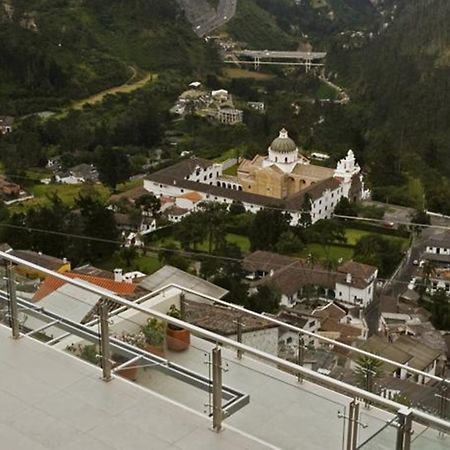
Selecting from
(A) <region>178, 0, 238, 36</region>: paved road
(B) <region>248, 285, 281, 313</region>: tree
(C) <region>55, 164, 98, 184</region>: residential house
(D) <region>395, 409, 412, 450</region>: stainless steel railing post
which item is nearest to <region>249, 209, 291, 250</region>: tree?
(B) <region>248, 285, 281, 313</region>: tree

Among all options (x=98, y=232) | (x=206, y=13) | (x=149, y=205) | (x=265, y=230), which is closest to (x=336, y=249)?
(x=265, y=230)

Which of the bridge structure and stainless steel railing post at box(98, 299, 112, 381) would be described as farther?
the bridge structure

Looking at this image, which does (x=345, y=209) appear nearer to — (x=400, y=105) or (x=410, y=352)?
(x=410, y=352)

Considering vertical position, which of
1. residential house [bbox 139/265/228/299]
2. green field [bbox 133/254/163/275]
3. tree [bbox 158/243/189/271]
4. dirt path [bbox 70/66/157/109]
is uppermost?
dirt path [bbox 70/66/157/109]

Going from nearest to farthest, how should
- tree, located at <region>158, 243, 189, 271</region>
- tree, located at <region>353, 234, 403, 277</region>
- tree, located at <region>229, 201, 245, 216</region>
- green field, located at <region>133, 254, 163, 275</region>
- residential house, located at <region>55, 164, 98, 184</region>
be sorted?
tree, located at <region>158, 243, 189, 271</region> → green field, located at <region>133, 254, 163, 275</region> → tree, located at <region>353, 234, 403, 277</region> → tree, located at <region>229, 201, 245, 216</region> → residential house, located at <region>55, 164, 98, 184</region>

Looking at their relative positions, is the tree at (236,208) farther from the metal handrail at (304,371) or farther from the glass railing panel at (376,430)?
the glass railing panel at (376,430)

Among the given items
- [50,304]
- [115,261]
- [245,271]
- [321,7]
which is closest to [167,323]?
[50,304]

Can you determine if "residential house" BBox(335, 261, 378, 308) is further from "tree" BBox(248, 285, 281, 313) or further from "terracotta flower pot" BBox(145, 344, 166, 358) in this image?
"terracotta flower pot" BBox(145, 344, 166, 358)

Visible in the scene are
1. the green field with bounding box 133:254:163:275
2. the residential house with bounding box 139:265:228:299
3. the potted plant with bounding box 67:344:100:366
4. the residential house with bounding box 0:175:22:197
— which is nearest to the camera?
the potted plant with bounding box 67:344:100:366
